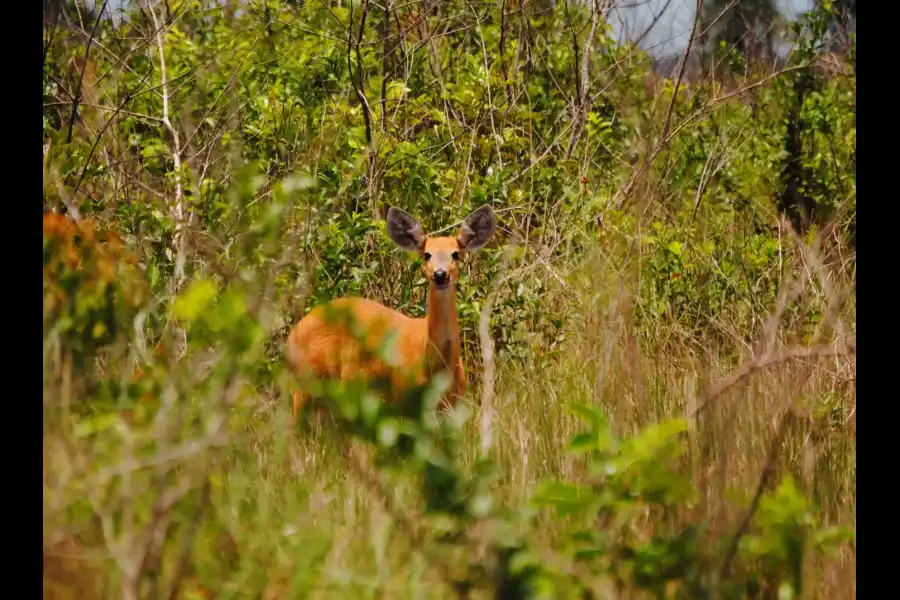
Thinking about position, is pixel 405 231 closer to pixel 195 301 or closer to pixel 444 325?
pixel 444 325

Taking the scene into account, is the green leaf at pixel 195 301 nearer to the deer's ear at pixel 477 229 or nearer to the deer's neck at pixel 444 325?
the deer's neck at pixel 444 325

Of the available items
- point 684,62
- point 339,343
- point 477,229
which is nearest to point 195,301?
point 339,343

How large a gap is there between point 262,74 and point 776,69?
11.2 ft

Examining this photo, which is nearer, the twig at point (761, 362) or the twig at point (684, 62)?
the twig at point (761, 362)

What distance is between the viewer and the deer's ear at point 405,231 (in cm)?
478

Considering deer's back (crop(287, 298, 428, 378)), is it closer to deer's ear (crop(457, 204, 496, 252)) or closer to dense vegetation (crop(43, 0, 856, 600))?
dense vegetation (crop(43, 0, 856, 600))

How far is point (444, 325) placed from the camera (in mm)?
4625

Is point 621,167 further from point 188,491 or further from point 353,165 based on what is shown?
point 188,491

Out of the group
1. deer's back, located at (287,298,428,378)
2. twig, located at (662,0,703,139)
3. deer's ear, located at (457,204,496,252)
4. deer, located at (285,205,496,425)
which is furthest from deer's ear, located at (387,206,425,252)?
twig, located at (662,0,703,139)

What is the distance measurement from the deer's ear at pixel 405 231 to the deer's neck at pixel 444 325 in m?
0.31

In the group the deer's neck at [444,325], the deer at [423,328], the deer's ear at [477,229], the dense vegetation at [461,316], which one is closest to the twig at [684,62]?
the dense vegetation at [461,316]

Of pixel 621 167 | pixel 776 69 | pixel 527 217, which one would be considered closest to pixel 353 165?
pixel 527 217

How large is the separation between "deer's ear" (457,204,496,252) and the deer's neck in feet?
1.05

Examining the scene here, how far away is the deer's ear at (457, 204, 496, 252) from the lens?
15.7 ft
